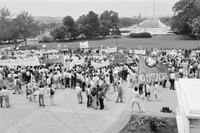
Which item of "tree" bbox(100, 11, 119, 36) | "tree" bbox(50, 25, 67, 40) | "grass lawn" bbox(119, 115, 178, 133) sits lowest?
"grass lawn" bbox(119, 115, 178, 133)

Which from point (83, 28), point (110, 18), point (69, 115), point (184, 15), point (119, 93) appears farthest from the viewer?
point (110, 18)

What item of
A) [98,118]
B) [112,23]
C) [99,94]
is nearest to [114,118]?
[98,118]

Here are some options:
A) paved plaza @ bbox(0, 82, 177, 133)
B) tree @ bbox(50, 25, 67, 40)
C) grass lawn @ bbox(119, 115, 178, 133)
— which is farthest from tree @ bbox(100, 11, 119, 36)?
grass lawn @ bbox(119, 115, 178, 133)

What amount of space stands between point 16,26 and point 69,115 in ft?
172

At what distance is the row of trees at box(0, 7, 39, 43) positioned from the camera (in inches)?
2445

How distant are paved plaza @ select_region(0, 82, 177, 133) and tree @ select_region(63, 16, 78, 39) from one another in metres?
48.5

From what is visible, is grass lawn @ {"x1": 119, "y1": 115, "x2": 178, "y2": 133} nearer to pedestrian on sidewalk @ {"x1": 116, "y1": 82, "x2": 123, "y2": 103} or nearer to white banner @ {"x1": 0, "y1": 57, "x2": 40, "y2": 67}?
pedestrian on sidewalk @ {"x1": 116, "y1": 82, "x2": 123, "y2": 103}

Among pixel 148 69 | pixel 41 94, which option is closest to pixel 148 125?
pixel 148 69

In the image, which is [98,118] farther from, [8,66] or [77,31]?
[77,31]

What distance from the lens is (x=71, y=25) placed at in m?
66.3

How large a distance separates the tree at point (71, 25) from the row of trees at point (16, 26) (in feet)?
25.8

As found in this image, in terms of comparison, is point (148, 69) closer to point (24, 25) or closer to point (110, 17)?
point (24, 25)

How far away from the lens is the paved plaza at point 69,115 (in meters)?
13.3

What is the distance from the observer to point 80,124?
45.1ft
